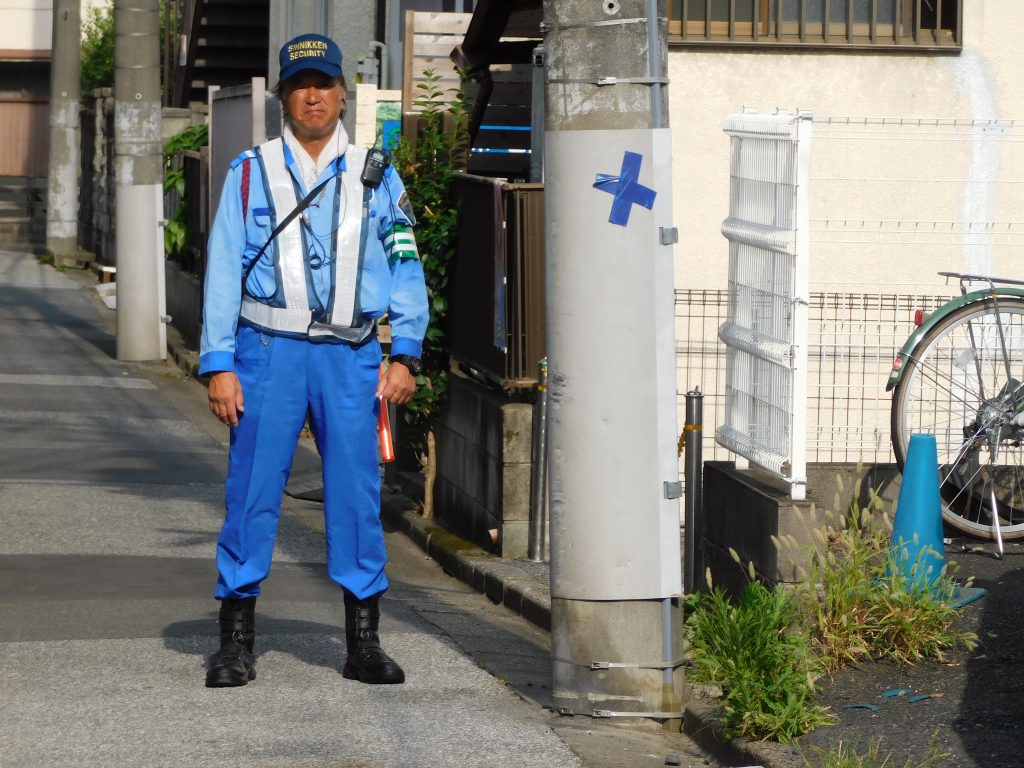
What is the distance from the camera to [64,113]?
2934 cm

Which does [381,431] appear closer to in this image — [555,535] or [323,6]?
[555,535]

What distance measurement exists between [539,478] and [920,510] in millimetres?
2118

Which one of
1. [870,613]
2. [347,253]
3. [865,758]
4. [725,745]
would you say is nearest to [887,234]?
[870,613]

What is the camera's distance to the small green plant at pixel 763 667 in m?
5.07

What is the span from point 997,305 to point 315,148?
3.16m

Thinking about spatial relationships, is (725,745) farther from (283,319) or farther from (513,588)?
(513,588)

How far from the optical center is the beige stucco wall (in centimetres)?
932

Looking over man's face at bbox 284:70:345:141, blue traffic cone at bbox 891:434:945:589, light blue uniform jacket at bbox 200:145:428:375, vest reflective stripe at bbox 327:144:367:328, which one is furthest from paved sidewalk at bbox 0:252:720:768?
man's face at bbox 284:70:345:141

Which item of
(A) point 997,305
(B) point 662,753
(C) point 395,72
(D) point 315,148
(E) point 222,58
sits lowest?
(B) point 662,753

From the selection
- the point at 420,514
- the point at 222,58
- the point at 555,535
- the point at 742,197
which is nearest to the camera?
the point at 555,535

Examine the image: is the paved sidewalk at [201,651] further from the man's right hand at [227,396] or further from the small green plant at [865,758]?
the man's right hand at [227,396]

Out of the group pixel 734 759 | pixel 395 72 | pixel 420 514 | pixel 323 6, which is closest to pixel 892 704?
pixel 734 759

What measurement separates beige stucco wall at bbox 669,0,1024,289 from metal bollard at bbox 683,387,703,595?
2681 millimetres

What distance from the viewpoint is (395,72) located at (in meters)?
16.4
